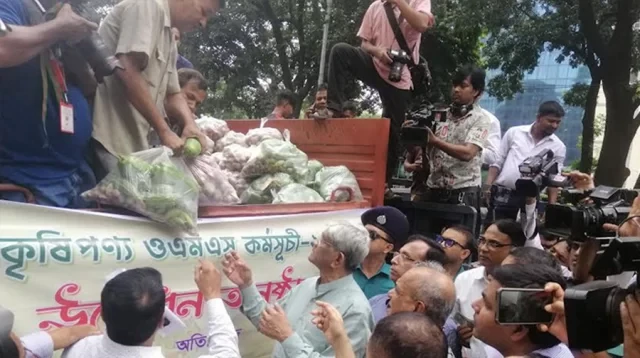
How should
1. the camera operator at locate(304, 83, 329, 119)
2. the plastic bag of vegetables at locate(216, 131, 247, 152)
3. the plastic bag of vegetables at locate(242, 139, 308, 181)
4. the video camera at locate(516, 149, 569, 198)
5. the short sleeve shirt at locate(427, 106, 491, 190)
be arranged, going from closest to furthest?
1. the plastic bag of vegetables at locate(242, 139, 308, 181)
2. the plastic bag of vegetables at locate(216, 131, 247, 152)
3. the video camera at locate(516, 149, 569, 198)
4. the camera operator at locate(304, 83, 329, 119)
5. the short sleeve shirt at locate(427, 106, 491, 190)

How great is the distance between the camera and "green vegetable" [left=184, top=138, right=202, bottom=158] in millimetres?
2779

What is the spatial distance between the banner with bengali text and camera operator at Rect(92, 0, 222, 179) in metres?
0.44

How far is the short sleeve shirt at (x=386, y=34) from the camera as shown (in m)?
4.12

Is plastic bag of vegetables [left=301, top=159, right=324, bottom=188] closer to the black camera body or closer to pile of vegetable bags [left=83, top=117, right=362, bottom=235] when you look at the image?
pile of vegetable bags [left=83, top=117, right=362, bottom=235]

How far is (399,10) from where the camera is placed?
4027mm

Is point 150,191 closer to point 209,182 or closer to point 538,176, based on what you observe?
point 209,182

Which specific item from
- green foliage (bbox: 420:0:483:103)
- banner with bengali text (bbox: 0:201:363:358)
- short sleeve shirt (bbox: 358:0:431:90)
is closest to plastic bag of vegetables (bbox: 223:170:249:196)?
banner with bengali text (bbox: 0:201:363:358)

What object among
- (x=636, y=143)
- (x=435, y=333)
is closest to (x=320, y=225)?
(x=435, y=333)

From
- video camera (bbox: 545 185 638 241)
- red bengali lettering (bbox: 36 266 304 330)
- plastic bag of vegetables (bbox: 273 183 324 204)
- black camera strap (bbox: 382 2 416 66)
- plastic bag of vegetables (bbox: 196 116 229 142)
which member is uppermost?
black camera strap (bbox: 382 2 416 66)

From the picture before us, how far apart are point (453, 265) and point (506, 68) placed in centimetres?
872

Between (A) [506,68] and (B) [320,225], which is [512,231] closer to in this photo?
(B) [320,225]

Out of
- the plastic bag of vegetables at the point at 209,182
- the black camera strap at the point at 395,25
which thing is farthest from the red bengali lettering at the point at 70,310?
the black camera strap at the point at 395,25

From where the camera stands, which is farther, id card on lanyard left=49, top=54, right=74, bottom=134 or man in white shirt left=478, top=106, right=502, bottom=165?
man in white shirt left=478, top=106, right=502, bottom=165

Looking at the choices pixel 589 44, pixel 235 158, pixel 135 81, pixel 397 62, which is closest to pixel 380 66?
pixel 397 62
